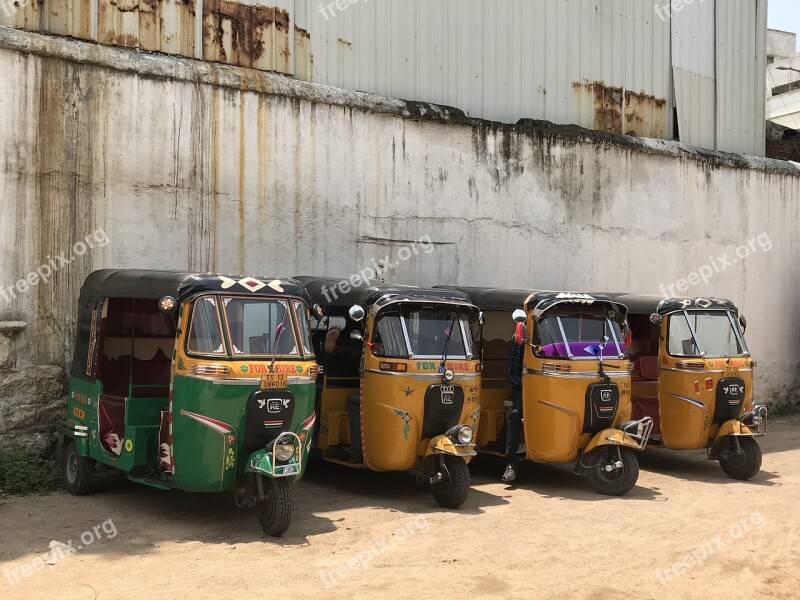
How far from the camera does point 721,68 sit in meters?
17.5

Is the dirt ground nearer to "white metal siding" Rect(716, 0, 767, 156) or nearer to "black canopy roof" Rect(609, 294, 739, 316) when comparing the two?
"black canopy roof" Rect(609, 294, 739, 316)

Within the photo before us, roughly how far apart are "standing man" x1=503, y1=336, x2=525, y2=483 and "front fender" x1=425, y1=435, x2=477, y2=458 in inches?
51.0

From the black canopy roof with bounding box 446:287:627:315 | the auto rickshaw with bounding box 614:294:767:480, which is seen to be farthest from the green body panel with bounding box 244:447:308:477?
the auto rickshaw with bounding box 614:294:767:480

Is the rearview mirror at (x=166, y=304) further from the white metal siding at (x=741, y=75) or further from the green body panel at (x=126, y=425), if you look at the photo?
the white metal siding at (x=741, y=75)

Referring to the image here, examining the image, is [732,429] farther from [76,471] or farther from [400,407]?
[76,471]

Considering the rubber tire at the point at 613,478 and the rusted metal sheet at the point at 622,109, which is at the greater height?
the rusted metal sheet at the point at 622,109

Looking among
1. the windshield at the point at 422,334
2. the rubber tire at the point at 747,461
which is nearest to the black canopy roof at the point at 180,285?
the windshield at the point at 422,334

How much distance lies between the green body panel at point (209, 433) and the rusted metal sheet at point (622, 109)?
9623 mm

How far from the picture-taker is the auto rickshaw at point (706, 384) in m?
10.9

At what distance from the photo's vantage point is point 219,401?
7.53m

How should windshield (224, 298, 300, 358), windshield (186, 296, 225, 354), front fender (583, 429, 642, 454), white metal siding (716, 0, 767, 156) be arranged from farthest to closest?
white metal siding (716, 0, 767, 156), front fender (583, 429, 642, 454), windshield (224, 298, 300, 358), windshield (186, 296, 225, 354)

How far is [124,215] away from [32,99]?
1.52m

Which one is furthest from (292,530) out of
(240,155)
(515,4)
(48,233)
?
(515,4)

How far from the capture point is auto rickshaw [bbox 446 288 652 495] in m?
9.74
